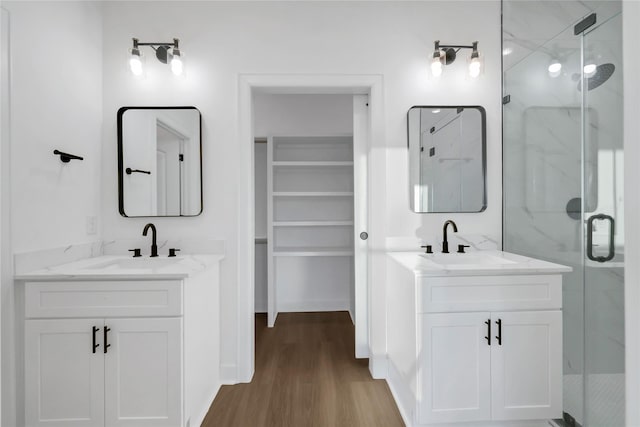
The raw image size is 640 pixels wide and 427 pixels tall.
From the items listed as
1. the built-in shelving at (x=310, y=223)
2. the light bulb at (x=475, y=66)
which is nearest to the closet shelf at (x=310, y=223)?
the built-in shelving at (x=310, y=223)

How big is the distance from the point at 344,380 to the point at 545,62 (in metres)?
2.34

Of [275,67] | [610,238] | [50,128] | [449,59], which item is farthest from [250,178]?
[610,238]

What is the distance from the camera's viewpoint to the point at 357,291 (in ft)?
8.36

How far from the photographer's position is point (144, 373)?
1611 mm

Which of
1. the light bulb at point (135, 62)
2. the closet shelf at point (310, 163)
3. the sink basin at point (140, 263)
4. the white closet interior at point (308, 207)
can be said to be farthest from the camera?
the white closet interior at point (308, 207)

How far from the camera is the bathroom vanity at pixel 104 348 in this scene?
1.60m

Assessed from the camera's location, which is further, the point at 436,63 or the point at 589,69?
the point at 436,63

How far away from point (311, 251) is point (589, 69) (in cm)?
264

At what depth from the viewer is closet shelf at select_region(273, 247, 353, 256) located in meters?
3.47

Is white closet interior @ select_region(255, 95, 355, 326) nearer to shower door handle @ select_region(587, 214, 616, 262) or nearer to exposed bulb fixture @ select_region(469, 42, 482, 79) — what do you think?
exposed bulb fixture @ select_region(469, 42, 482, 79)

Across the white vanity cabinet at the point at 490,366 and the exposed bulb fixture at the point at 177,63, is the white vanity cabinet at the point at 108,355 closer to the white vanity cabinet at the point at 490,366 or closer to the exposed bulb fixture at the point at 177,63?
the white vanity cabinet at the point at 490,366

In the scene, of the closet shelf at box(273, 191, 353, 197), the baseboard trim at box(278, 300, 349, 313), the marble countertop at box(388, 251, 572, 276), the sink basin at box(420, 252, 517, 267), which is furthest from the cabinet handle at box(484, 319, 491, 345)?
the baseboard trim at box(278, 300, 349, 313)

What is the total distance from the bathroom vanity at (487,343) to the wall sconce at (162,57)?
76.9 inches

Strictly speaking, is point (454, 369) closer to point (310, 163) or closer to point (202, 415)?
point (202, 415)
